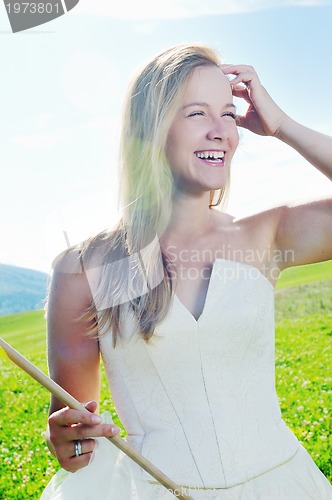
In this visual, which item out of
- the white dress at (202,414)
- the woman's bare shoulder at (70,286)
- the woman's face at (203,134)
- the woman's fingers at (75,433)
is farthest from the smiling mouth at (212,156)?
the woman's fingers at (75,433)

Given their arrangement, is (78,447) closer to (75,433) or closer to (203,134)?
(75,433)

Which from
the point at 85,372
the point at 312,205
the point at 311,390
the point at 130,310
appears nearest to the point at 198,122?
the point at 312,205

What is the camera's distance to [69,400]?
1.92m

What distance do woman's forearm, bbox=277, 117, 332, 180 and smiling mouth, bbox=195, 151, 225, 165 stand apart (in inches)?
10.6

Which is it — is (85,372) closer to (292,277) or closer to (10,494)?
(10,494)

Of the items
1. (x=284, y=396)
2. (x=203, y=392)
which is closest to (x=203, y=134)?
(x=203, y=392)

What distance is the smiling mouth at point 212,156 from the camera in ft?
8.32

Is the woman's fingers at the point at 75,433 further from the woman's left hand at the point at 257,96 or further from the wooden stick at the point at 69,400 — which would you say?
the woman's left hand at the point at 257,96

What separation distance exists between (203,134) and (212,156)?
0.09 metres

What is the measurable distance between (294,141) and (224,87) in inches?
13.5

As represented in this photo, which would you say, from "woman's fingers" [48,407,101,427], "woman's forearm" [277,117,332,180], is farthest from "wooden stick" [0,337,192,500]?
"woman's forearm" [277,117,332,180]

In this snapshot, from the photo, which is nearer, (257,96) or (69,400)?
(69,400)

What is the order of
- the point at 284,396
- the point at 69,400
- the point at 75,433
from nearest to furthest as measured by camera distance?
the point at 69,400, the point at 75,433, the point at 284,396

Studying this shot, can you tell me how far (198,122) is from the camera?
2559mm
